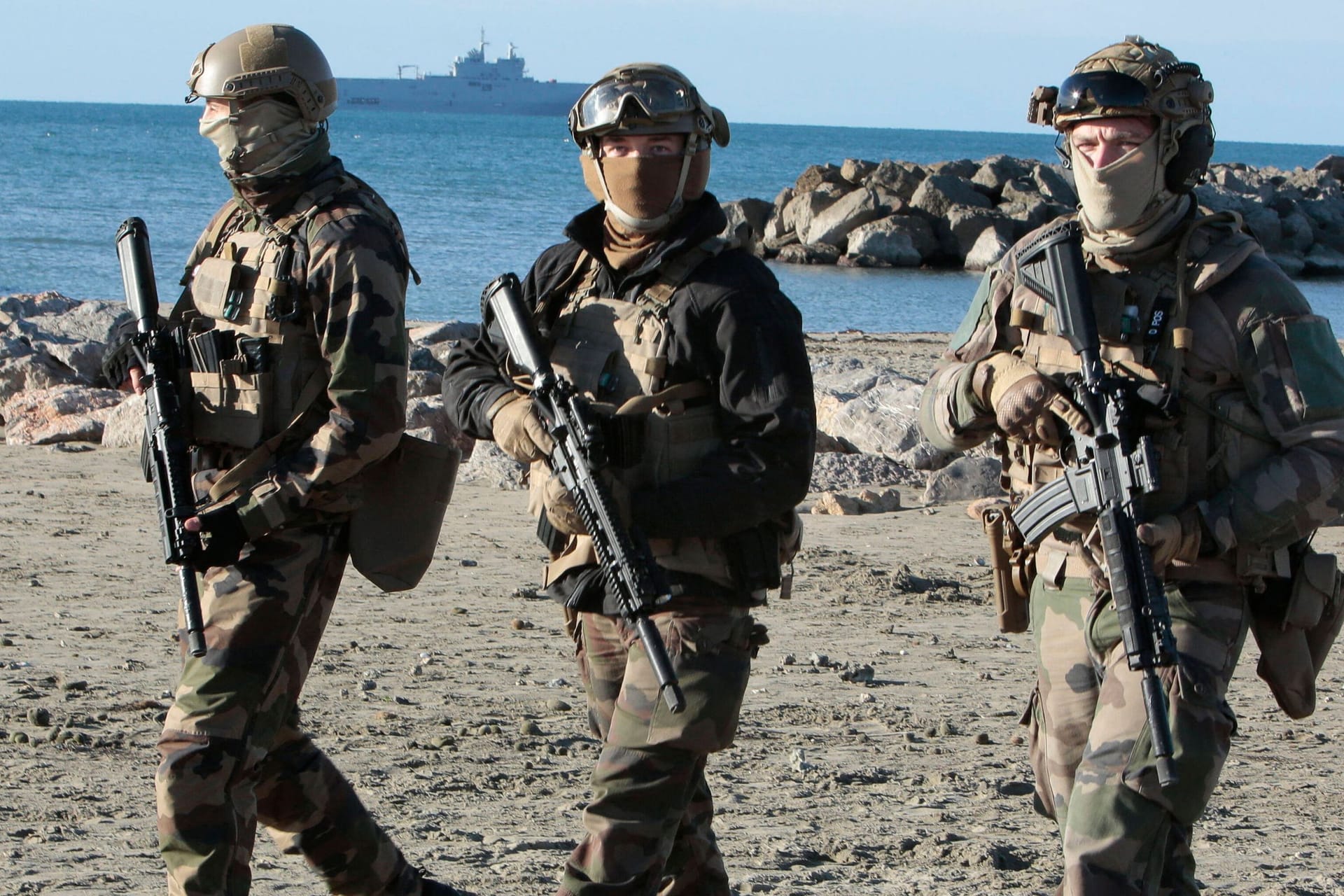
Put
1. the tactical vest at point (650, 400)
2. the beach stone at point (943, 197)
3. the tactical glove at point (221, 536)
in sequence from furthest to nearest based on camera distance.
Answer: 1. the beach stone at point (943, 197)
2. the tactical glove at point (221, 536)
3. the tactical vest at point (650, 400)

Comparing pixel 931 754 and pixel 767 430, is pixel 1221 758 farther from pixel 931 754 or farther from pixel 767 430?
pixel 931 754

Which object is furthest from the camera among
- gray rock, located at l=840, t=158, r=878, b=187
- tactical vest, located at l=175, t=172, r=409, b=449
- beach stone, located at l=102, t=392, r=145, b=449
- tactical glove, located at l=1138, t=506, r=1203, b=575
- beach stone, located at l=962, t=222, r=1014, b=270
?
gray rock, located at l=840, t=158, r=878, b=187

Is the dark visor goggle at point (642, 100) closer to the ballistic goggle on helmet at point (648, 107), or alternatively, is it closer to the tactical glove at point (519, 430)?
the ballistic goggle on helmet at point (648, 107)

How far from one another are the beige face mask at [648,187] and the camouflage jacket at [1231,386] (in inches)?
30.3

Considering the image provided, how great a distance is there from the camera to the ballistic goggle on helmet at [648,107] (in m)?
4.00

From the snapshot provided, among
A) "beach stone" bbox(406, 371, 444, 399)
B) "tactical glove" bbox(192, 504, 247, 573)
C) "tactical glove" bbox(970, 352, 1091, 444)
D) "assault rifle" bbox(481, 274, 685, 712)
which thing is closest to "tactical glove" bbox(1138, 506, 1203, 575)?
"tactical glove" bbox(970, 352, 1091, 444)

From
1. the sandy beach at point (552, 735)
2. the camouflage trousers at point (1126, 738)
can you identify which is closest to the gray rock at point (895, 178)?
the sandy beach at point (552, 735)

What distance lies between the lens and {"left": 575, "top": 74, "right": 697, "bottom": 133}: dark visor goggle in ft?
13.1

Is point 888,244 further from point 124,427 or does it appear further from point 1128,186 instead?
point 1128,186

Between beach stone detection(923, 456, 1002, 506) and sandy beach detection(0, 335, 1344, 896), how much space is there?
4.21ft

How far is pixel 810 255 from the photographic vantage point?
143ft

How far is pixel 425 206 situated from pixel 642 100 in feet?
174

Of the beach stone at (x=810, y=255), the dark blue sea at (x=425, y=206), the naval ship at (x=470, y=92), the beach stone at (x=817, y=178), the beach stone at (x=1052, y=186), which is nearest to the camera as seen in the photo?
the dark blue sea at (x=425, y=206)

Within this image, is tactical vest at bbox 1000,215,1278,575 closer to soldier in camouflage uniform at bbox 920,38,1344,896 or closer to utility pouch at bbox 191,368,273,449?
soldier in camouflage uniform at bbox 920,38,1344,896
